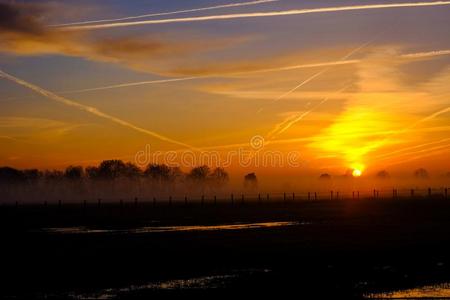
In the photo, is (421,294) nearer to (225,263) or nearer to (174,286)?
(174,286)

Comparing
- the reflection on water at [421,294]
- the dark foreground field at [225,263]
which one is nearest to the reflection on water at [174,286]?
the dark foreground field at [225,263]

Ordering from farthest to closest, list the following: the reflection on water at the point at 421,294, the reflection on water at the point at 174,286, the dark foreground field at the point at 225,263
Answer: the dark foreground field at the point at 225,263, the reflection on water at the point at 174,286, the reflection on water at the point at 421,294

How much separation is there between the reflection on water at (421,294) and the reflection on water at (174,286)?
22.6 feet

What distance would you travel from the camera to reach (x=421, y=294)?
943 inches

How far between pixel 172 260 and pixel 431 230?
86.1 ft

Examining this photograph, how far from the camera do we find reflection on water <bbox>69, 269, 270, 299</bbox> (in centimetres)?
2459

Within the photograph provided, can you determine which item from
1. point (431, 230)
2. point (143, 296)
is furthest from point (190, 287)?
point (431, 230)

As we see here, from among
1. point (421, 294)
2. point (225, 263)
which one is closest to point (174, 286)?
point (225, 263)

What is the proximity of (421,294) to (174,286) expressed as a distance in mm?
10308

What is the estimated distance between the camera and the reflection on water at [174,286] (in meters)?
24.6

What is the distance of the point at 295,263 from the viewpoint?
32.4 m

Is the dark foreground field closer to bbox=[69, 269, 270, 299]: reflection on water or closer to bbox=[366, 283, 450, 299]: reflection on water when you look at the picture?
bbox=[69, 269, 270, 299]: reflection on water

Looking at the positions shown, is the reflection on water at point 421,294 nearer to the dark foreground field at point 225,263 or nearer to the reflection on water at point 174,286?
the dark foreground field at point 225,263

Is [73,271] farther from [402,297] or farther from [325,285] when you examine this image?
[402,297]
